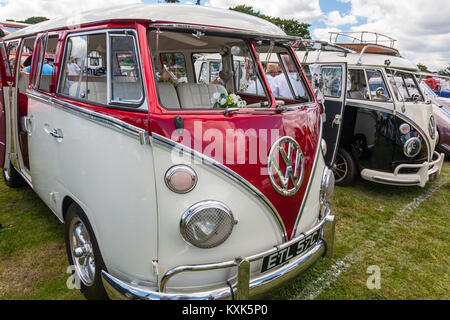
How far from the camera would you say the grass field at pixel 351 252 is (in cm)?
274

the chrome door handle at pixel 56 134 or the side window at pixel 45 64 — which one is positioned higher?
the side window at pixel 45 64

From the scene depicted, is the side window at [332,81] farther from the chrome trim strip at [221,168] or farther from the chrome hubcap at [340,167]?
the chrome trim strip at [221,168]

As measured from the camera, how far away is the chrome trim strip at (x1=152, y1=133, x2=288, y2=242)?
5.98ft

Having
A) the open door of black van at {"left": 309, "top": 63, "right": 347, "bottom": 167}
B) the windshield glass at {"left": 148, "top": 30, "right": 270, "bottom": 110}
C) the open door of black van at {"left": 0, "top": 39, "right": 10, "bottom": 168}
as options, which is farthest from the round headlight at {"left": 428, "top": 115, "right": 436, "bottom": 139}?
the open door of black van at {"left": 0, "top": 39, "right": 10, "bottom": 168}

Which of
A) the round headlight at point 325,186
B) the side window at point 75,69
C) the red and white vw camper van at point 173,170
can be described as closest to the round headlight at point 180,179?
the red and white vw camper van at point 173,170

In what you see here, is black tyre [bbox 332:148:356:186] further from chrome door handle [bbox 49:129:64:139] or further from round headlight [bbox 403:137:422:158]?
chrome door handle [bbox 49:129:64:139]

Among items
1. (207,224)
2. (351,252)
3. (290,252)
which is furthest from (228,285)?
(351,252)

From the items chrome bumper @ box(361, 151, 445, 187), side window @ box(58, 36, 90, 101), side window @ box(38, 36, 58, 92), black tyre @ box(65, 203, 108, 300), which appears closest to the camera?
black tyre @ box(65, 203, 108, 300)

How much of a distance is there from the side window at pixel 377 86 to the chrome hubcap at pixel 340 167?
1058 millimetres

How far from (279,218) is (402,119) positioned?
342 centimetres

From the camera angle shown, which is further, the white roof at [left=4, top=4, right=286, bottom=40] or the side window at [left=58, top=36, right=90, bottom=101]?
the side window at [left=58, top=36, right=90, bottom=101]

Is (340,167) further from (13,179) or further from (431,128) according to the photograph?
(13,179)

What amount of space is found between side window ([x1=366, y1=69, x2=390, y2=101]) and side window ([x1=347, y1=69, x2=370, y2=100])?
8 cm
